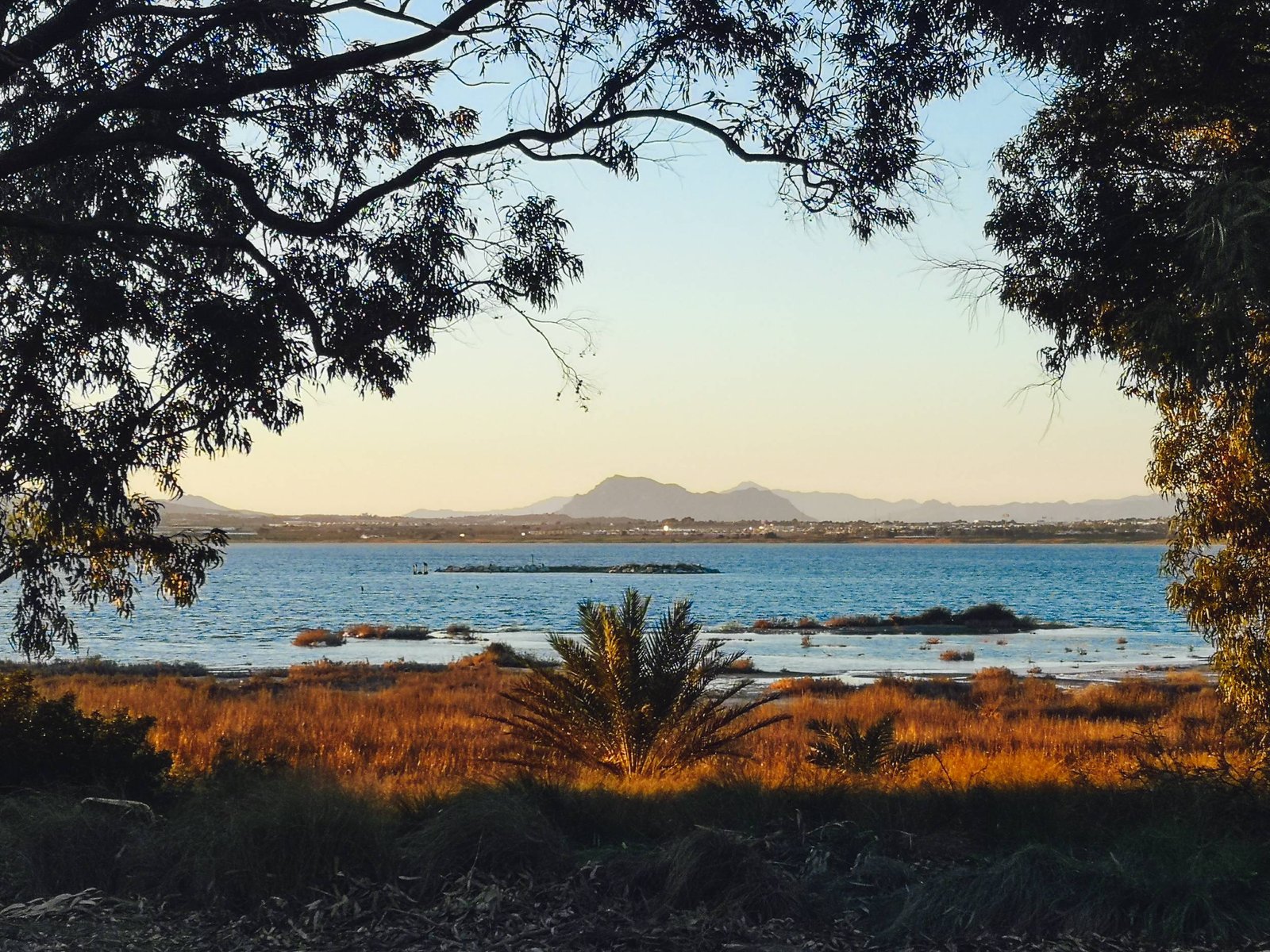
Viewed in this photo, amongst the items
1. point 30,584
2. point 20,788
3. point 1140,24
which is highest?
point 1140,24

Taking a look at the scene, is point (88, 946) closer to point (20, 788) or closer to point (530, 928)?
point (530, 928)

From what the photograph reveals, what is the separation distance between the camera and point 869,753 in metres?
10.7

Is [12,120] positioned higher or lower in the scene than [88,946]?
higher

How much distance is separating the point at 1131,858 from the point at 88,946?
202 inches

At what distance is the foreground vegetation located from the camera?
589 centimetres

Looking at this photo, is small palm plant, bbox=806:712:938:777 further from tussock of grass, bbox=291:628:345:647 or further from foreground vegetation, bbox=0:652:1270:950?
tussock of grass, bbox=291:628:345:647

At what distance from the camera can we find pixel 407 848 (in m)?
6.75

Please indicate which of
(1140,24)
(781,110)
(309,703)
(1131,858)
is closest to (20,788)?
(1131,858)

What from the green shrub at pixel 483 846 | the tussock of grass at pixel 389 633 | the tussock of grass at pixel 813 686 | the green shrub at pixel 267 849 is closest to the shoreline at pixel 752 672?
the tussock of grass at pixel 813 686

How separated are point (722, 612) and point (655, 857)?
66.1m

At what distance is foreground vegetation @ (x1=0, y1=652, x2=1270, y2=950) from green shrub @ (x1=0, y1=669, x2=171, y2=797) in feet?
0.22

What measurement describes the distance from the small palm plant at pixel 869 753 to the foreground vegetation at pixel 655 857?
16 centimetres

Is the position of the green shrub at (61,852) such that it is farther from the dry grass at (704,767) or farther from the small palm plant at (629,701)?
the small palm plant at (629,701)

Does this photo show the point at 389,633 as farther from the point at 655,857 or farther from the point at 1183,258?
the point at 655,857
